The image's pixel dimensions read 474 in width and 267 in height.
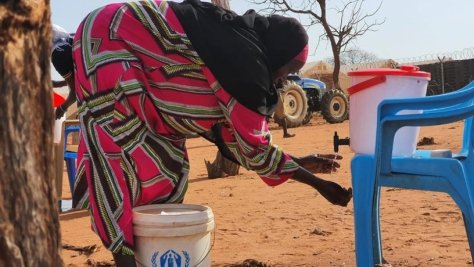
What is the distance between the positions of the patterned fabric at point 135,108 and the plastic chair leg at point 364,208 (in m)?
0.37

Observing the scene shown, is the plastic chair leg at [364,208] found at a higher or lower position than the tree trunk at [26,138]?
lower

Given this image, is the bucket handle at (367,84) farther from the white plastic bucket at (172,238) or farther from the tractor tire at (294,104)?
the tractor tire at (294,104)

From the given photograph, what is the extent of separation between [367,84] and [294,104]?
12.9 metres

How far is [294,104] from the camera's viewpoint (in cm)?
1566

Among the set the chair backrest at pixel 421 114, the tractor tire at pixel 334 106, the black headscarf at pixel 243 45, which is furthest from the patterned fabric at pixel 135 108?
the tractor tire at pixel 334 106

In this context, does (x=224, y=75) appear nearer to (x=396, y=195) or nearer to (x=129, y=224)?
(x=129, y=224)

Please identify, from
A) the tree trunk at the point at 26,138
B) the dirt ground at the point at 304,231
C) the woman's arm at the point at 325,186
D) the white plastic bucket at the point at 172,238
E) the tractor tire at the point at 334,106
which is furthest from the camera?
the tractor tire at the point at 334,106

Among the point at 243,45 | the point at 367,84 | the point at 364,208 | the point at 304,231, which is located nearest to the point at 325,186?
the point at 364,208

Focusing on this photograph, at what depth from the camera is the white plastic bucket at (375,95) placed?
107 inches

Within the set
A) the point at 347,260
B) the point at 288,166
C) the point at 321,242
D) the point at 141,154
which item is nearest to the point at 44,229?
the point at 141,154

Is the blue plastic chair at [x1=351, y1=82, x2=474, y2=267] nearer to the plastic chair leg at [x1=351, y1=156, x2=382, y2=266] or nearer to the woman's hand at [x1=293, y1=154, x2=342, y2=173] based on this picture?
the plastic chair leg at [x1=351, y1=156, x2=382, y2=266]

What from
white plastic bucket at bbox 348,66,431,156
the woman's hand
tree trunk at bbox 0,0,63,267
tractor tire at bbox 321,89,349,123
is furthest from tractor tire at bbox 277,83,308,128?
tree trunk at bbox 0,0,63,267

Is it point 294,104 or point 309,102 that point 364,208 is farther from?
point 309,102

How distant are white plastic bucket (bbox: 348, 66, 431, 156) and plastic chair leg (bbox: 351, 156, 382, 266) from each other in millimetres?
109
